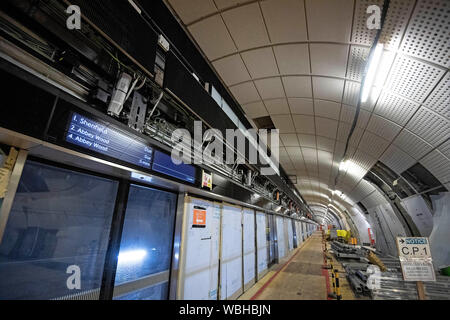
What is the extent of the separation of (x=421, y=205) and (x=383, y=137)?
3027 mm

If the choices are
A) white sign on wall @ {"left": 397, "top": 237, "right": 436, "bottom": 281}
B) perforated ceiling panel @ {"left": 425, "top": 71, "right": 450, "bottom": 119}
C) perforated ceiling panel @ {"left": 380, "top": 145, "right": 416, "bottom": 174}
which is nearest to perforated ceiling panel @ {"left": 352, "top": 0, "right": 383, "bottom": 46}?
perforated ceiling panel @ {"left": 425, "top": 71, "right": 450, "bottom": 119}

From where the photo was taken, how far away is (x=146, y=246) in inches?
91.5

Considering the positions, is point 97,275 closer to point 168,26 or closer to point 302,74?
point 168,26

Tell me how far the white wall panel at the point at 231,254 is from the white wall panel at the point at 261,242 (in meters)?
1.48

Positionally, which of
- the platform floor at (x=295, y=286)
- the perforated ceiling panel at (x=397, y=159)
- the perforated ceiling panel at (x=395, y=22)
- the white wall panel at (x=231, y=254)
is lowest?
the platform floor at (x=295, y=286)

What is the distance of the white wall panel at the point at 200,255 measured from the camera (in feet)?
8.89

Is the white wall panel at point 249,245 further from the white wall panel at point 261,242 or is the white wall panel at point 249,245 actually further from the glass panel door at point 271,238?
the glass panel door at point 271,238

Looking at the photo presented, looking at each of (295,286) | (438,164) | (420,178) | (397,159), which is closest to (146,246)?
(295,286)

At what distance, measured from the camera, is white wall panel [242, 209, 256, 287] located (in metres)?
4.74

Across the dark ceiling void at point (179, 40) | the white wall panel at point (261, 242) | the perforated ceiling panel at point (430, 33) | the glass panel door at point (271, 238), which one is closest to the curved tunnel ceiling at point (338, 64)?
the perforated ceiling panel at point (430, 33)

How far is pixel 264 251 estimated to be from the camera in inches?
246

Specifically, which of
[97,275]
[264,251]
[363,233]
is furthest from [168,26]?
[363,233]

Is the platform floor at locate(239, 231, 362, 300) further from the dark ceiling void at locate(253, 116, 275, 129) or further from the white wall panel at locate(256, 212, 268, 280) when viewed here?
the dark ceiling void at locate(253, 116, 275, 129)

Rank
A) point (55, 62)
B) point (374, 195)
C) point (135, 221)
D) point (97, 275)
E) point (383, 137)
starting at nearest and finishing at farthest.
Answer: point (55, 62) < point (97, 275) < point (135, 221) < point (383, 137) < point (374, 195)
